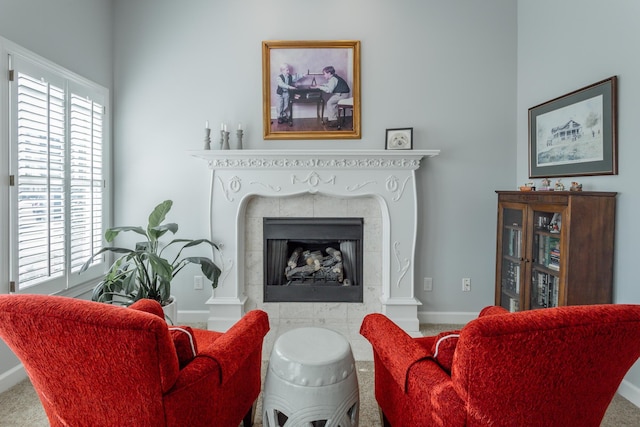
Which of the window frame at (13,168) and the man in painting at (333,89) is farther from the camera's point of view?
the man in painting at (333,89)

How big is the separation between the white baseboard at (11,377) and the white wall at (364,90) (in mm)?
1514

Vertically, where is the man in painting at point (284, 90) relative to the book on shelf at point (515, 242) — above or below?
above

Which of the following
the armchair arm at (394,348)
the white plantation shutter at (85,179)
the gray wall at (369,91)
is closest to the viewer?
the armchair arm at (394,348)

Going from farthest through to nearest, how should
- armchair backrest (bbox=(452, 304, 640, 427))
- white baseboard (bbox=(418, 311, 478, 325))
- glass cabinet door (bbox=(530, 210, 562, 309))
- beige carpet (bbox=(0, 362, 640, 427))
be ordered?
white baseboard (bbox=(418, 311, 478, 325))
glass cabinet door (bbox=(530, 210, 562, 309))
beige carpet (bbox=(0, 362, 640, 427))
armchair backrest (bbox=(452, 304, 640, 427))

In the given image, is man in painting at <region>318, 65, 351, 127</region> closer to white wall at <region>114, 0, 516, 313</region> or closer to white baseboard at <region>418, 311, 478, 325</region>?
white wall at <region>114, 0, 516, 313</region>

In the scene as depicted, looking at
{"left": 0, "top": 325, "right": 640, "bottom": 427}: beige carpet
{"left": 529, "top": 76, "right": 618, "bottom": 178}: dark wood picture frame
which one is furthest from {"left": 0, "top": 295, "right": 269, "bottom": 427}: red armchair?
{"left": 529, "top": 76, "right": 618, "bottom": 178}: dark wood picture frame

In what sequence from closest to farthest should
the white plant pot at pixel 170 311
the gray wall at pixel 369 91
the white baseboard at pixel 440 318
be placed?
the white plant pot at pixel 170 311
the gray wall at pixel 369 91
the white baseboard at pixel 440 318

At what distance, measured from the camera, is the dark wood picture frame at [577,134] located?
2.24 metres

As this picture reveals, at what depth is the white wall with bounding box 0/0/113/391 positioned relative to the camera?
2197 mm

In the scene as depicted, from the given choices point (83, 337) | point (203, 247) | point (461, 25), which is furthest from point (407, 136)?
point (83, 337)

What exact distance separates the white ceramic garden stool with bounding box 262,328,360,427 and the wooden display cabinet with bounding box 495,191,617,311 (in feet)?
5.31

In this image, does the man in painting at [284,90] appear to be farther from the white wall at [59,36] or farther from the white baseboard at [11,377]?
the white baseboard at [11,377]

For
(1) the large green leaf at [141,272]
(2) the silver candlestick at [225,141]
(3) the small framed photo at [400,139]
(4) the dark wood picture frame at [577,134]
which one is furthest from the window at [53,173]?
(4) the dark wood picture frame at [577,134]

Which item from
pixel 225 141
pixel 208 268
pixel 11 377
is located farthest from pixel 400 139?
pixel 11 377
